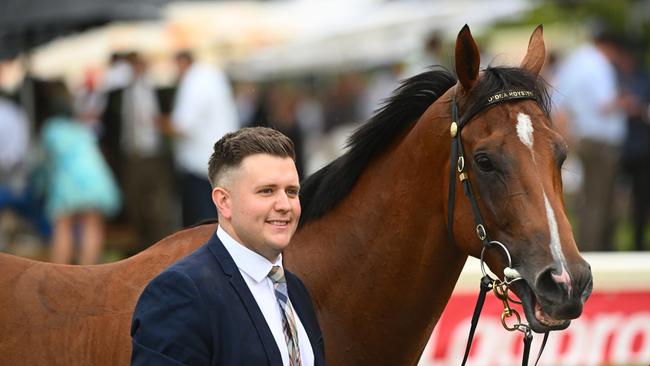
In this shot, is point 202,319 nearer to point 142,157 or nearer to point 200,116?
point 200,116

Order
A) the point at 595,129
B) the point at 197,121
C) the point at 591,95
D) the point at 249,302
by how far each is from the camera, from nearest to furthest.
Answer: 1. the point at 249,302
2. the point at 197,121
3. the point at 591,95
4. the point at 595,129

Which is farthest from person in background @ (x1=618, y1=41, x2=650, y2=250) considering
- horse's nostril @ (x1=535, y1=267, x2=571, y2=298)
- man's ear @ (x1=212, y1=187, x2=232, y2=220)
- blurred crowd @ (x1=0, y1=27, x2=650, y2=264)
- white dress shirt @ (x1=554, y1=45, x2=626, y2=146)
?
man's ear @ (x1=212, y1=187, x2=232, y2=220)

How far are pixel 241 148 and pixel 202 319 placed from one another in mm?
451

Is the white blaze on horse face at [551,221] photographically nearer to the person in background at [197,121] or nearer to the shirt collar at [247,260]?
the shirt collar at [247,260]

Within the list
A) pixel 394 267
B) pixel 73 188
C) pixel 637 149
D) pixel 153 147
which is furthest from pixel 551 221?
pixel 637 149

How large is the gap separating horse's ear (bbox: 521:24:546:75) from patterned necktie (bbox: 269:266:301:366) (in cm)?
142

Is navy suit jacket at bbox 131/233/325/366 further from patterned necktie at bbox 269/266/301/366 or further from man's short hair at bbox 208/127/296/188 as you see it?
man's short hair at bbox 208/127/296/188

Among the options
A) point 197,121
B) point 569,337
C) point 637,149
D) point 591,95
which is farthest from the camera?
point 637,149

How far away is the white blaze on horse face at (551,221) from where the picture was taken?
3.27m

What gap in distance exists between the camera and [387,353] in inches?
149

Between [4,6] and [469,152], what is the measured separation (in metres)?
7.32

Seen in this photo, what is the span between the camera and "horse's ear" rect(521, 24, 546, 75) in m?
3.91

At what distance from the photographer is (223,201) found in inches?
111

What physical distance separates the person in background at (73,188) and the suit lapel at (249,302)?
7.28 meters
